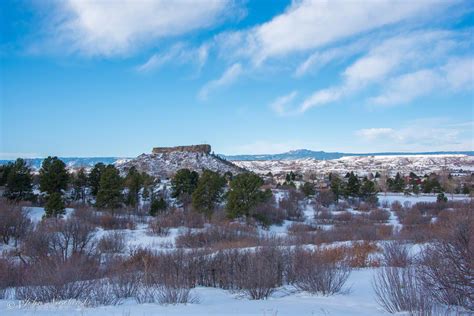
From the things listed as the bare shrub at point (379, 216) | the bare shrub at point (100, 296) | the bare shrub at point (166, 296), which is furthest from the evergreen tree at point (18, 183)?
the bare shrub at point (379, 216)

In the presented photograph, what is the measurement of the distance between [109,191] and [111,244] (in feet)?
38.4

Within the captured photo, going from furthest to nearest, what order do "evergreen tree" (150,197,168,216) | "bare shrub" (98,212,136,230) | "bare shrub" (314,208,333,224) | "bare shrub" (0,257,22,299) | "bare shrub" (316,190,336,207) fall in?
"bare shrub" (316,190,336,207) < "bare shrub" (314,208,333,224) < "evergreen tree" (150,197,168,216) < "bare shrub" (98,212,136,230) < "bare shrub" (0,257,22,299)

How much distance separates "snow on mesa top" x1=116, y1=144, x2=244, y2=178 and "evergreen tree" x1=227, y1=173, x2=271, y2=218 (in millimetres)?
30035

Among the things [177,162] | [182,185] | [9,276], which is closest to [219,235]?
[182,185]

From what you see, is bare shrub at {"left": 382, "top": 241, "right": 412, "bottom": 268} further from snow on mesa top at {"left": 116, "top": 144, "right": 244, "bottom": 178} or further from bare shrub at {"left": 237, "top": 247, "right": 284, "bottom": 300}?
snow on mesa top at {"left": 116, "top": 144, "right": 244, "bottom": 178}

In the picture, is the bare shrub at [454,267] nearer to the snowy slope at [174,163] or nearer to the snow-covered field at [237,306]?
the snow-covered field at [237,306]

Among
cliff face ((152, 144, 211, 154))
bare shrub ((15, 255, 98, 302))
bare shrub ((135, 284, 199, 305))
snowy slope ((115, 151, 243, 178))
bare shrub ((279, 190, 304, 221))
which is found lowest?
bare shrub ((279, 190, 304, 221))

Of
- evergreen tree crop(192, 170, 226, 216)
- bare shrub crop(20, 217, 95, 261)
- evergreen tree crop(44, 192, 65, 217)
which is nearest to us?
bare shrub crop(20, 217, 95, 261)

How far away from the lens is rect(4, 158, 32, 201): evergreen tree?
28984mm

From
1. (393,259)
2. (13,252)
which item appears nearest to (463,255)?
(393,259)

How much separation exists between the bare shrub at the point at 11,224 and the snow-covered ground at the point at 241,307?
14.1 m

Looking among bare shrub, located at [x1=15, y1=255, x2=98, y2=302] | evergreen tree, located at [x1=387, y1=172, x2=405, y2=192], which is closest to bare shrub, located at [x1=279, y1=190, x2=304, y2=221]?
evergreen tree, located at [x1=387, y1=172, x2=405, y2=192]

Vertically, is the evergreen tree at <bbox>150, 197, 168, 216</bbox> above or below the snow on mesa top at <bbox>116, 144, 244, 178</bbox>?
below

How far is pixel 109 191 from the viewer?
97.3 feet
